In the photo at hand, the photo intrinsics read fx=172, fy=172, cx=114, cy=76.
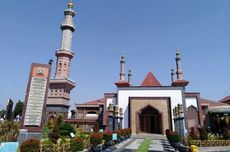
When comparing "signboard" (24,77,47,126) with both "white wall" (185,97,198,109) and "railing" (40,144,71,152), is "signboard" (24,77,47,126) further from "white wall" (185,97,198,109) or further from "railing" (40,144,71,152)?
"white wall" (185,97,198,109)

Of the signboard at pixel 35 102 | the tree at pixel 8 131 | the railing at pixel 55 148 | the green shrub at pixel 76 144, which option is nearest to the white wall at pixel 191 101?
the green shrub at pixel 76 144

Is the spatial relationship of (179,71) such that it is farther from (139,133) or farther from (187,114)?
(139,133)

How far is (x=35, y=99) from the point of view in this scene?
11766mm

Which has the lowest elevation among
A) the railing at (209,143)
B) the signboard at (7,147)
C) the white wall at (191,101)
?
the railing at (209,143)

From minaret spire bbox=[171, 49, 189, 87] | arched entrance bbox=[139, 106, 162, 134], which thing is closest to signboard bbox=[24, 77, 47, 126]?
arched entrance bbox=[139, 106, 162, 134]

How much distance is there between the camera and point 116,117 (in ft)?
65.6

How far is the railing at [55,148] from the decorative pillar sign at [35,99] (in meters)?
3.51

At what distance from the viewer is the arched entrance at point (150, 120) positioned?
77.6 ft

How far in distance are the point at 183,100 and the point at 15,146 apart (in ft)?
70.6

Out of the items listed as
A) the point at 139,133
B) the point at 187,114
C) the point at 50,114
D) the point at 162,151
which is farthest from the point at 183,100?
the point at 50,114

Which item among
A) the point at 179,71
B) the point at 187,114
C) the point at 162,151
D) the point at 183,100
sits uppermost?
the point at 179,71

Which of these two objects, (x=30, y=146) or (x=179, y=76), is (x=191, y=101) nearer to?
(x=179, y=76)

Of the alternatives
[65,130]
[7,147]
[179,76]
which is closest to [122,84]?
[179,76]

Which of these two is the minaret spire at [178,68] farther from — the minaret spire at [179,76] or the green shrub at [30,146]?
the green shrub at [30,146]
